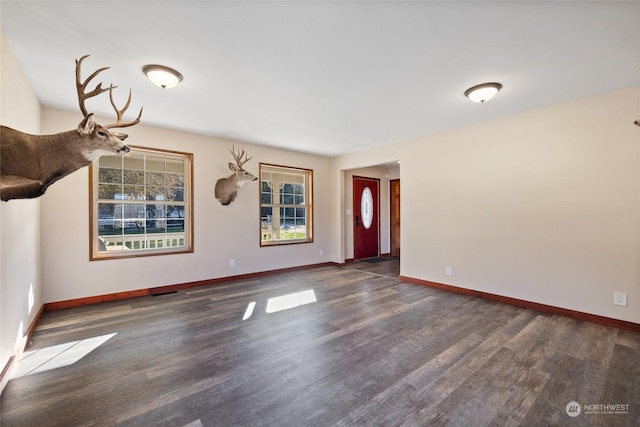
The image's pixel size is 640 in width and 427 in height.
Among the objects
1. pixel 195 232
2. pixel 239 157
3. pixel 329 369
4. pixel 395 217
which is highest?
pixel 239 157

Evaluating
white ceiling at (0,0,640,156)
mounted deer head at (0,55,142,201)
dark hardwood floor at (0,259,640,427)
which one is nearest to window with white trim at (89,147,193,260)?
white ceiling at (0,0,640,156)

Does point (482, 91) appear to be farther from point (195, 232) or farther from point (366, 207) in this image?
point (366, 207)

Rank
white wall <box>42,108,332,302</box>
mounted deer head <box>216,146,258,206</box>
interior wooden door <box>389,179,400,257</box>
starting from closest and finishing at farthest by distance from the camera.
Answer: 1. white wall <box>42,108,332,302</box>
2. mounted deer head <box>216,146,258,206</box>
3. interior wooden door <box>389,179,400,257</box>

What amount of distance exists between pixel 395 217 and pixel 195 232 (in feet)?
17.3

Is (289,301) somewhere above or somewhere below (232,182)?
below

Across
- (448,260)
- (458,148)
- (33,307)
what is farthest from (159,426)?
(458,148)

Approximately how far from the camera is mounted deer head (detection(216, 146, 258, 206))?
4715 millimetres

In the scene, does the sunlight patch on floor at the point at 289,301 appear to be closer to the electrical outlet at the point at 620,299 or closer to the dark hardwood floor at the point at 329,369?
the dark hardwood floor at the point at 329,369

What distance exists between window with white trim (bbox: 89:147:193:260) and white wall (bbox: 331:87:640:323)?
155 inches

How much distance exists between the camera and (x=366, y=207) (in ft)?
24.1

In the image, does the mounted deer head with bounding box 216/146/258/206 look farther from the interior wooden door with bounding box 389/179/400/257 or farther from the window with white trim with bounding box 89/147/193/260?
the interior wooden door with bounding box 389/179/400/257

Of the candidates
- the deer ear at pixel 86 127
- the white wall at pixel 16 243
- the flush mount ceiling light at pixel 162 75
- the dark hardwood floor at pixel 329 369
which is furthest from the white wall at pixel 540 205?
the white wall at pixel 16 243

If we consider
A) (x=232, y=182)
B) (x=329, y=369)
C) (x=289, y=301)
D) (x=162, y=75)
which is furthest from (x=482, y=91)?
(x=232, y=182)

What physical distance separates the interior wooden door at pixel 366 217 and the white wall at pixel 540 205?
228 centimetres
